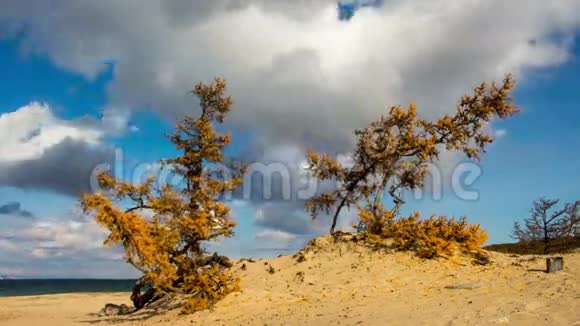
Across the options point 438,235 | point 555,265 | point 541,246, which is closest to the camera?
point 555,265

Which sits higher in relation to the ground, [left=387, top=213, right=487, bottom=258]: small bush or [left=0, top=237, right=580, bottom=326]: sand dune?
[left=387, top=213, right=487, bottom=258]: small bush

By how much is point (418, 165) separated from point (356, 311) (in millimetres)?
10425

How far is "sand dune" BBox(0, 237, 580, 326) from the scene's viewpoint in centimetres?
1030

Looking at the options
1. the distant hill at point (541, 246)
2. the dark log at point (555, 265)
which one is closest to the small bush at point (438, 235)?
the dark log at point (555, 265)

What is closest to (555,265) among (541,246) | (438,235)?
(438,235)

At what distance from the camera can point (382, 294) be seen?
14.0 metres

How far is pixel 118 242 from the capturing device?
14891 millimetres

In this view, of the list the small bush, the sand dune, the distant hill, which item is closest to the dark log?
the sand dune

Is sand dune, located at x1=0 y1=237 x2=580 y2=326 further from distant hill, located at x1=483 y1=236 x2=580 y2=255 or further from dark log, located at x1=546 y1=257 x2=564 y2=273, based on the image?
distant hill, located at x1=483 y1=236 x2=580 y2=255

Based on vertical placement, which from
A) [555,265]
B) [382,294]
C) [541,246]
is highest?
[555,265]

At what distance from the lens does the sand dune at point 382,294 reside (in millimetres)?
10305

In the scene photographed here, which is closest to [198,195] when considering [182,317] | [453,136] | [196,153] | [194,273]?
[196,153]

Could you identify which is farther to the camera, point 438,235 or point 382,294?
point 438,235

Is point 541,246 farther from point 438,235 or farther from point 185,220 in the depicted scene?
point 185,220
